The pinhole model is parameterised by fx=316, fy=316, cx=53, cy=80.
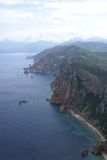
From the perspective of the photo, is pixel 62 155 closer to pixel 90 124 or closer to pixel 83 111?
pixel 90 124

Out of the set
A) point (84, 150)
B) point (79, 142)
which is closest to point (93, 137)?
point (79, 142)

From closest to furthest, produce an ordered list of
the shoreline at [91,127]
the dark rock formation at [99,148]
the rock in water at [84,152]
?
the rock in water at [84,152] < the dark rock formation at [99,148] < the shoreline at [91,127]

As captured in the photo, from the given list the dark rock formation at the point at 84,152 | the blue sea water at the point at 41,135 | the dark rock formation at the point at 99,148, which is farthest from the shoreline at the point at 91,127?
the dark rock formation at the point at 84,152

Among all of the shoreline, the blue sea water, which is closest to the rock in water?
the blue sea water

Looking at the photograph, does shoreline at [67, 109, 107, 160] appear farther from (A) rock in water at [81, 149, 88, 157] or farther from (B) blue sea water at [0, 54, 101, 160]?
(A) rock in water at [81, 149, 88, 157]

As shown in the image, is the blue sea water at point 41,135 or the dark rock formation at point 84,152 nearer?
the dark rock formation at point 84,152

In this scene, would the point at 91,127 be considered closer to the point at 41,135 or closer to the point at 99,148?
the point at 41,135

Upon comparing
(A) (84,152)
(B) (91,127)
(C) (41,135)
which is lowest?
(A) (84,152)

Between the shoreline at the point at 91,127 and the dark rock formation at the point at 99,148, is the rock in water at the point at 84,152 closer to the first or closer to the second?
the dark rock formation at the point at 99,148

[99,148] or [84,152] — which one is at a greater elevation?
[99,148]

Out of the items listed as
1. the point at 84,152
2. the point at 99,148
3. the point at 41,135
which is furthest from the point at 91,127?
the point at 84,152

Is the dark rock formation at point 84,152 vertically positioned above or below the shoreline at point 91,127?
below

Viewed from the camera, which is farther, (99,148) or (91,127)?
(91,127)
